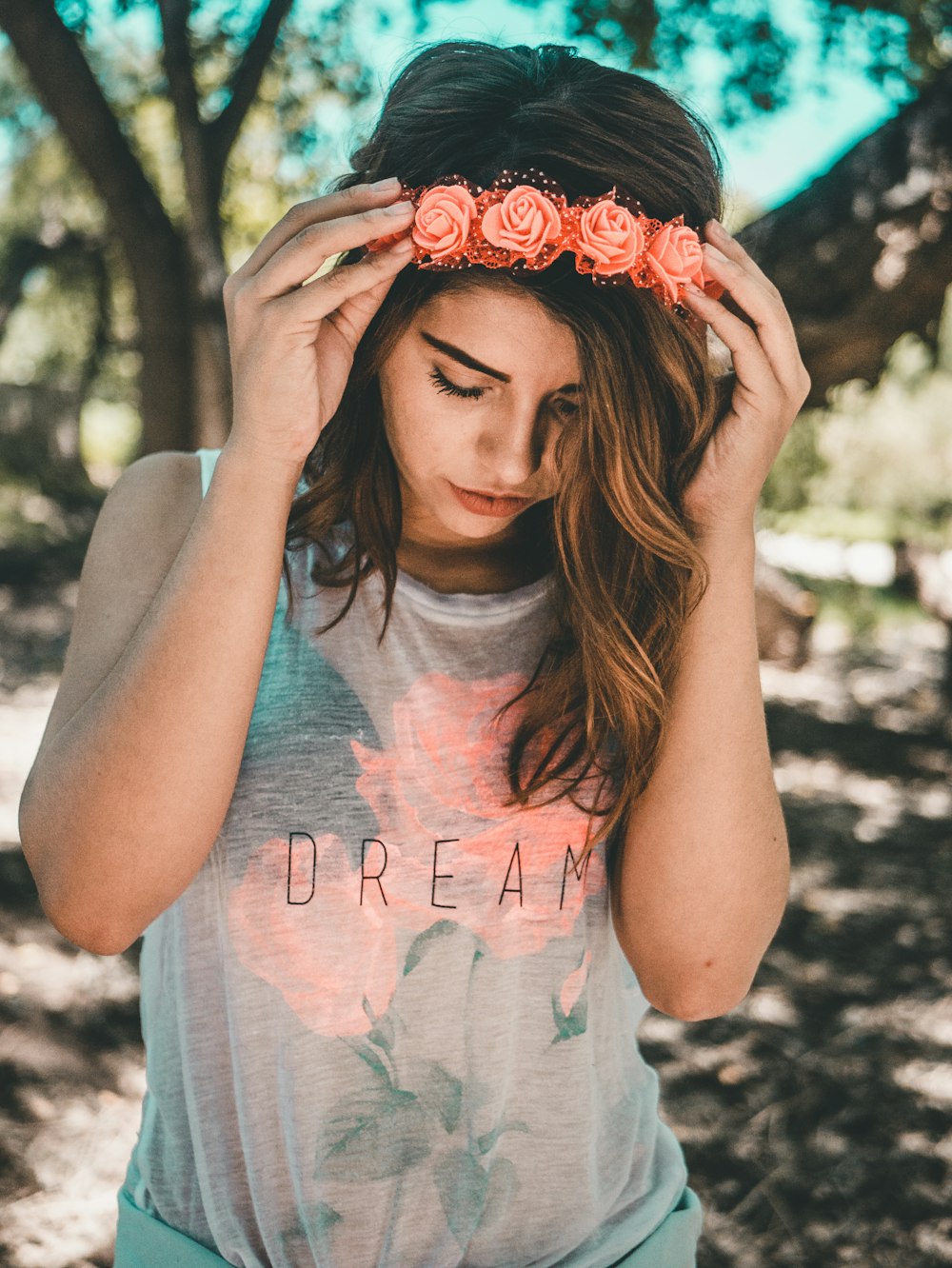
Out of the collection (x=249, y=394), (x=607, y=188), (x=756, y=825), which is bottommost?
(x=756, y=825)

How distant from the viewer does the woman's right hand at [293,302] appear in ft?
4.38

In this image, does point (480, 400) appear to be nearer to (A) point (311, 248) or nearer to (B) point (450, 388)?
(B) point (450, 388)

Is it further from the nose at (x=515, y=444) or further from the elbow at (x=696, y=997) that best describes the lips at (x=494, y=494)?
the elbow at (x=696, y=997)

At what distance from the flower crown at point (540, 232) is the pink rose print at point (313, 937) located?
0.79 metres

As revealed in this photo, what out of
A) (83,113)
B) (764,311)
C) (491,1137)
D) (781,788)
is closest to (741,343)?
(764,311)

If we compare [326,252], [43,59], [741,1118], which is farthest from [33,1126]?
[43,59]

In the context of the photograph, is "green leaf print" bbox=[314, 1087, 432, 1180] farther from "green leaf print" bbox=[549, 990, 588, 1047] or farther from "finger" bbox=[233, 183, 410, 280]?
"finger" bbox=[233, 183, 410, 280]

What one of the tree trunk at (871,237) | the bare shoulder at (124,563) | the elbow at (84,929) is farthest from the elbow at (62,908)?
the tree trunk at (871,237)

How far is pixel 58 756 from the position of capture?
1.36m

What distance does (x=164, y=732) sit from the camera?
4.31 feet

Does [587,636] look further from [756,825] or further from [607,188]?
[607,188]

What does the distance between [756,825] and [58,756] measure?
921 millimetres

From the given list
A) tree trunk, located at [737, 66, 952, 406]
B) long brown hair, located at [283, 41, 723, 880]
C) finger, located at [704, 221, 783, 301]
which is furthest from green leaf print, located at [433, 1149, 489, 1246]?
Answer: tree trunk, located at [737, 66, 952, 406]

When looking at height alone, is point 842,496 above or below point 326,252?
below
